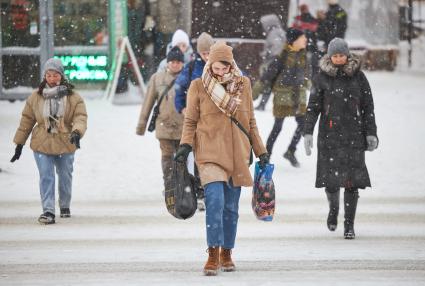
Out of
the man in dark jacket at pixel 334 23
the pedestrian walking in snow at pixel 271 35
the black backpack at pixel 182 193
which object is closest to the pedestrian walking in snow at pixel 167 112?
the black backpack at pixel 182 193

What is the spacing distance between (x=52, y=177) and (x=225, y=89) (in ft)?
10.3

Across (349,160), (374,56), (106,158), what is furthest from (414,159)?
(374,56)

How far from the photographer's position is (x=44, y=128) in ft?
36.8

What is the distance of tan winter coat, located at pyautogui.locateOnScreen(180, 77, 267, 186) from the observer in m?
8.59

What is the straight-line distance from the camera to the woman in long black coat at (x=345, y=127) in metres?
10.2

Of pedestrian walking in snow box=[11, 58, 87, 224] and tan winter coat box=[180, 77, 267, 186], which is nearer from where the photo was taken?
tan winter coat box=[180, 77, 267, 186]

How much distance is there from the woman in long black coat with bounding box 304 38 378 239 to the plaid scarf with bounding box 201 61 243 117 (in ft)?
5.60

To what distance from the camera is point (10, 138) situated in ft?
56.1

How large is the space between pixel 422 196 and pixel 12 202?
4.55 metres

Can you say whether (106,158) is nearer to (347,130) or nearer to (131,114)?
A: (131,114)

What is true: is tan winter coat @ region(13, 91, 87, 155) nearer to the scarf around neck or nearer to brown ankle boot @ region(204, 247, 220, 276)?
the scarf around neck

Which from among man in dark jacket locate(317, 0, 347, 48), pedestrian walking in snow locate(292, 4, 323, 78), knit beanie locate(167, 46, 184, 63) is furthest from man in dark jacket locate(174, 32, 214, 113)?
man in dark jacket locate(317, 0, 347, 48)

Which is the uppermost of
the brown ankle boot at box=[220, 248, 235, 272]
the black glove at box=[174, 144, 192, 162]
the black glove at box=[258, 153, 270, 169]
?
the black glove at box=[174, 144, 192, 162]

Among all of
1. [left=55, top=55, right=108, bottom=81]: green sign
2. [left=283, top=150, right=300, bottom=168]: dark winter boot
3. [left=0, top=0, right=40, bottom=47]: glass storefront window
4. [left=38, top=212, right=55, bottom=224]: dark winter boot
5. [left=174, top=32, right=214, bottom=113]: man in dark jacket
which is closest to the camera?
[left=38, top=212, right=55, bottom=224]: dark winter boot
